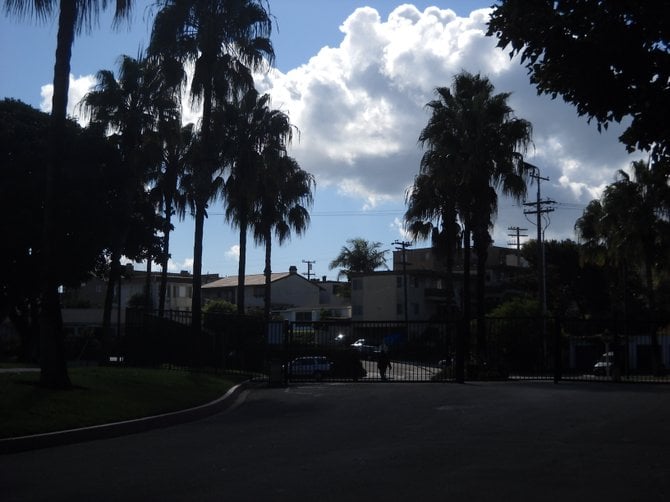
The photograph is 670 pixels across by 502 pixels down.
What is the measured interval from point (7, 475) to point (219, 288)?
265 feet

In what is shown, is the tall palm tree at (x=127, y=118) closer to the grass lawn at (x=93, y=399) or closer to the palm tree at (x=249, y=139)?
the palm tree at (x=249, y=139)

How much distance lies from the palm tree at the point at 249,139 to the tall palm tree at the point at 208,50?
1.24 m

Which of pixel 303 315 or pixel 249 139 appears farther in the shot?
pixel 303 315

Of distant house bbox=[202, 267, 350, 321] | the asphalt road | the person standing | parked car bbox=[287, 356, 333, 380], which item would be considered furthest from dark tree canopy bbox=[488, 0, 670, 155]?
distant house bbox=[202, 267, 350, 321]

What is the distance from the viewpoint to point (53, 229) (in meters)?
17.2

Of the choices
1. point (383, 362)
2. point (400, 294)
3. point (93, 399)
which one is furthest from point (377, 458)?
point (400, 294)

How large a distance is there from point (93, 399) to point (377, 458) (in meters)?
7.12

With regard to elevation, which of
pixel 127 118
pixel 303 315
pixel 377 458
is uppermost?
pixel 127 118

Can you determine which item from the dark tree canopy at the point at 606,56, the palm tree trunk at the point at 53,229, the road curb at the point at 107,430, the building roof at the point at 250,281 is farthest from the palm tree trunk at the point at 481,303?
the building roof at the point at 250,281

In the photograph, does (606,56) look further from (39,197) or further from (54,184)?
(39,197)

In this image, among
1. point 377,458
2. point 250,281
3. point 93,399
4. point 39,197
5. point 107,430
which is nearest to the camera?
point 377,458

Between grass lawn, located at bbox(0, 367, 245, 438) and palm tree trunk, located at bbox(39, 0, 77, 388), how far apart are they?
1.66ft

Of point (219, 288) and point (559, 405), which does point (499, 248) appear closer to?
point (219, 288)

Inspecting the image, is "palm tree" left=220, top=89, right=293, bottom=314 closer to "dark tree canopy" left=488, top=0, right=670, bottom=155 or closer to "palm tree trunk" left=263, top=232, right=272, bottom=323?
"palm tree trunk" left=263, top=232, right=272, bottom=323
